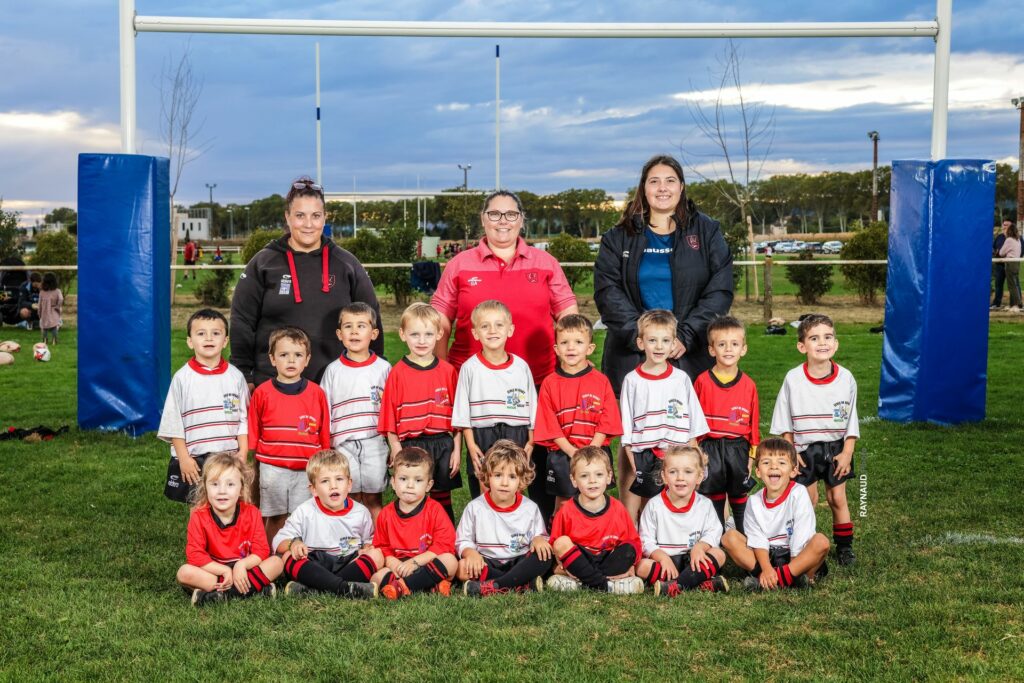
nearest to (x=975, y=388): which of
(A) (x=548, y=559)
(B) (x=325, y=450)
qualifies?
(A) (x=548, y=559)

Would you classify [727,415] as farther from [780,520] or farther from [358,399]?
[358,399]

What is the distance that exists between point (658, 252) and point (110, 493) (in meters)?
3.69

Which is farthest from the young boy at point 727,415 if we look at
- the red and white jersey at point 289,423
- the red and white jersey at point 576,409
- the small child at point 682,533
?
the red and white jersey at point 289,423

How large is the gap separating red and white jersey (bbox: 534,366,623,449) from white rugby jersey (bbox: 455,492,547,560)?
36cm

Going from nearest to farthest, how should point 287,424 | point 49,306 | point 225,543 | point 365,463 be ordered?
point 225,543
point 287,424
point 365,463
point 49,306

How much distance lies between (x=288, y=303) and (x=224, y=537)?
112 centimetres

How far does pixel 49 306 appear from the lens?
15.0 m

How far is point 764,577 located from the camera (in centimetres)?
436

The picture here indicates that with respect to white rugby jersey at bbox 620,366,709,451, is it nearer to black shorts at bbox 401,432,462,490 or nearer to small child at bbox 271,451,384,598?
black shorts at bbox 401,432,462,490

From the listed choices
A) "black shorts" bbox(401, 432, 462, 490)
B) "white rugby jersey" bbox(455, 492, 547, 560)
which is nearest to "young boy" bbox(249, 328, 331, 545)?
"black shorts" bbox(401, 432, 462, 490)

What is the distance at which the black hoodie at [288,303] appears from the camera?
4809 millimetres

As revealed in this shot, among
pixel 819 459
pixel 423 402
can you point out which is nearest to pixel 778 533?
pixel 819 459

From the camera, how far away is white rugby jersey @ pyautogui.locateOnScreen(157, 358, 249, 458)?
4.59 m

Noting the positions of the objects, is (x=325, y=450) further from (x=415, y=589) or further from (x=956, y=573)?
(x=956, y=573)
